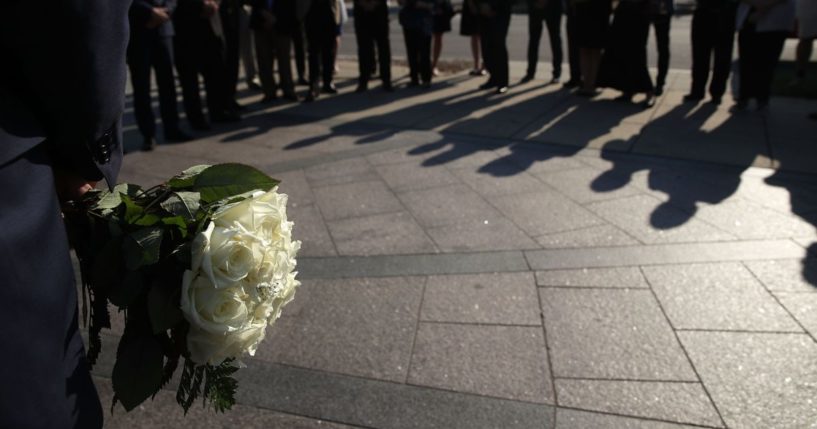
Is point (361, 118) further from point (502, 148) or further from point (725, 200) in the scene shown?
point (725, 200)

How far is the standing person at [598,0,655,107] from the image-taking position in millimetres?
8086

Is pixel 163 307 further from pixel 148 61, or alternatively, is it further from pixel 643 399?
pixel 148 61

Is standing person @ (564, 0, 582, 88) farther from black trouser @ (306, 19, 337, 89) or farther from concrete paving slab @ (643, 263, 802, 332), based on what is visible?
concrete paving slab @ (643, 263, 802, 332)

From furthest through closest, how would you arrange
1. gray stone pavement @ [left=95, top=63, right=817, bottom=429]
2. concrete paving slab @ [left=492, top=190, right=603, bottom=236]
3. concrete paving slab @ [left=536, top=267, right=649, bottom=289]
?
concrete paving slab @ [left=492, top=190, right=603, bottom=236]
concrete paving slab @ [left=536, top=267, right=649, bottom=289]
gray stone pavement @ [left=95, top=63, right=817, bottom=429]

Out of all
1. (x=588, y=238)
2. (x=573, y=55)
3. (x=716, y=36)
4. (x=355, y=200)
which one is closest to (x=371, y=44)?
(x=573, y=55)

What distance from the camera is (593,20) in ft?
27.7

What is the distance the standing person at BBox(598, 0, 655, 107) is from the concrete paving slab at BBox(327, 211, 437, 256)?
4688mm

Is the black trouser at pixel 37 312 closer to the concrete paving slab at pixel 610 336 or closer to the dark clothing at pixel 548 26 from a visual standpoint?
the concrete paving slab at pixel 610 336

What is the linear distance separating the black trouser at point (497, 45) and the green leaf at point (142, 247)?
837 centimetres

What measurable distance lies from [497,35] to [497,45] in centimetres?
14

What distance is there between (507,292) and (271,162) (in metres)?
3.38

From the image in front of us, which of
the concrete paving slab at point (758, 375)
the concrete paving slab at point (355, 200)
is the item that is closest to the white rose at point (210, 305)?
the concrete paving slab at point (758, 375)

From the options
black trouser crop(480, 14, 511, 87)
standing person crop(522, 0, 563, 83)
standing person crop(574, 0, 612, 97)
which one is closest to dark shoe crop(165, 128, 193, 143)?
black trouser crop(480, 14, 511, 87)

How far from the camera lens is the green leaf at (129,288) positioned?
1377mm
